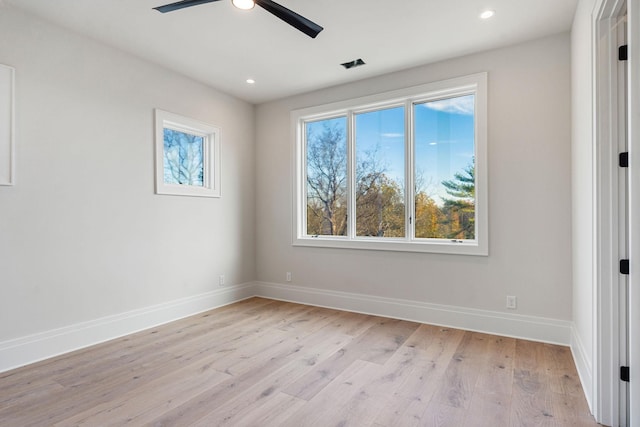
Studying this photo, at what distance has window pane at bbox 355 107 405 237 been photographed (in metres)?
3.98

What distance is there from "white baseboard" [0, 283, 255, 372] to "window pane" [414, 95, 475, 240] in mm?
2744

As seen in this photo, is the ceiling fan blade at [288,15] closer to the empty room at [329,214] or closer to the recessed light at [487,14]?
the empty room at [329,214]

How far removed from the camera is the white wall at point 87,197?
8.79 feet

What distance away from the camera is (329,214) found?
4512mm

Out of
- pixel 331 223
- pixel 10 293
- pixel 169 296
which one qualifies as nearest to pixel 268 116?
pixel 331 223

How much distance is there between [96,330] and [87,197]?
3.99 feet

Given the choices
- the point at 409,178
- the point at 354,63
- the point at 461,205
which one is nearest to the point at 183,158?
the point at 354,63

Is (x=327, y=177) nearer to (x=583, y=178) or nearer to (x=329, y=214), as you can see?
(x=329, y=214)

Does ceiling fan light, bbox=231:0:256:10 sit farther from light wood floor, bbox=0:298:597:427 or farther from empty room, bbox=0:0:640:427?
light wood floor, bbox=0:298:597:427

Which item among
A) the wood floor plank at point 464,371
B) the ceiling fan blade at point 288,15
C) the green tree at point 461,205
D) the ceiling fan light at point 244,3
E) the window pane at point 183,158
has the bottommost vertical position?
the wood floor plank at point 464,371

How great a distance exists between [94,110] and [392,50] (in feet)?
9.39

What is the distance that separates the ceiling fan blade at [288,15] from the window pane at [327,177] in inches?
82.9

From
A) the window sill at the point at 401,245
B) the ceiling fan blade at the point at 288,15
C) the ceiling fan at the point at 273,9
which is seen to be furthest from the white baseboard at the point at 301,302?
the ceiling fan blade at the point at 288,15

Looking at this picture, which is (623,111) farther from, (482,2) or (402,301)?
(402,301)
